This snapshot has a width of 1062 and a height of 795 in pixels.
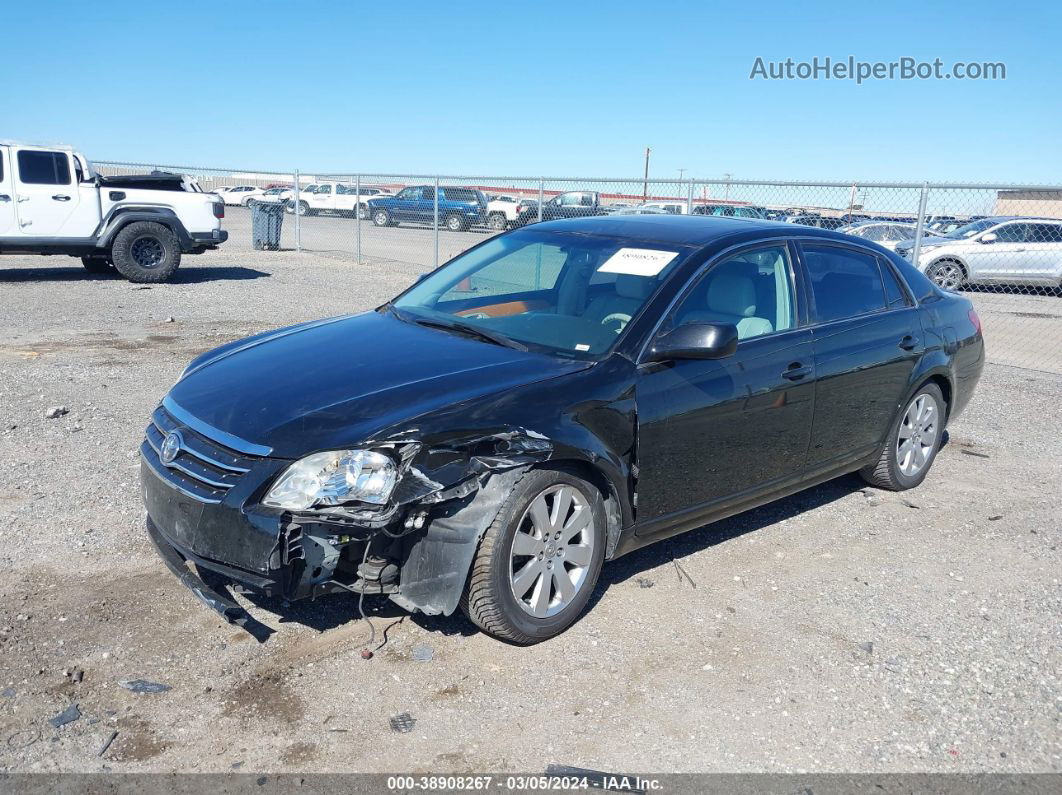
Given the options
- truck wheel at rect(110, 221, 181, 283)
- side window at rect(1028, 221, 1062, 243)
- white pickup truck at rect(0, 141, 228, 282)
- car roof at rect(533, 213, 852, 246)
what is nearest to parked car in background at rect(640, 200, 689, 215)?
side window at rect(1028, 221, 1062, 243)

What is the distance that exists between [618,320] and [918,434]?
263 cm

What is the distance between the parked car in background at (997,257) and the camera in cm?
1745

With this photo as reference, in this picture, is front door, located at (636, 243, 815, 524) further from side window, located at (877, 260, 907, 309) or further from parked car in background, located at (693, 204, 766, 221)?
parked car in background, located at (693, 204, 766, 221)

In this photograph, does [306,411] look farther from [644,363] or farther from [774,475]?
[774,475]

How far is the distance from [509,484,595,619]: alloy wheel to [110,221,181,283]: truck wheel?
42.4 ft

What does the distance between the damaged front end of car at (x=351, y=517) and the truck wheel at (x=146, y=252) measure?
12.2 meters

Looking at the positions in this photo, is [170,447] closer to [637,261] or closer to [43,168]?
[637,261]

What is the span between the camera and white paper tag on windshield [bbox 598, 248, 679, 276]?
177 inches

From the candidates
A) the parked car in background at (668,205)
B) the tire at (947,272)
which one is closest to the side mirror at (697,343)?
the parked car in background at (668,205)

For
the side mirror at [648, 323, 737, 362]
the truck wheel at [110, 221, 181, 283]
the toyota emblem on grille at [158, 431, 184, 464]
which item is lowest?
the truck wheel at [110, 221, 181, 283]

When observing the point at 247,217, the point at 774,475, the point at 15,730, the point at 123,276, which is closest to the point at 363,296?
the point at 123,276

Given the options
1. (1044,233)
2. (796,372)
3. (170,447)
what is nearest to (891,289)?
(796,372)

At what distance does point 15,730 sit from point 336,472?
1.34 metres

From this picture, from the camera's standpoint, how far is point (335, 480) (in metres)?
Answer: 3.37
